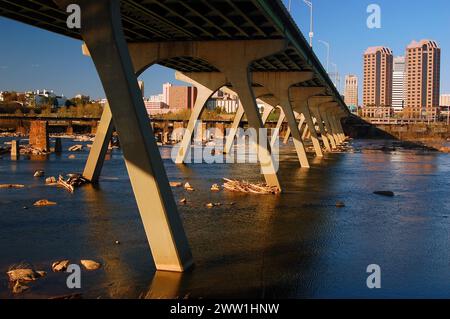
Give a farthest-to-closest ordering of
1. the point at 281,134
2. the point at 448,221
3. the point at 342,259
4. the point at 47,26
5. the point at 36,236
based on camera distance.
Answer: the point at 281,134, the point at 47,26, the point at 448,221, the point at 36,236, the point at 342,259

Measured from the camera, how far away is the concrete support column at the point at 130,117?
1291cm

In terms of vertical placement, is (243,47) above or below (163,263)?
above

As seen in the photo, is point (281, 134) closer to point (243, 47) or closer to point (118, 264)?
point (243, 47)

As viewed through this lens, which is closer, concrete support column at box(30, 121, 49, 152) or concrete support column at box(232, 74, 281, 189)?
concrete support column at box(232, 74, 281, 189)

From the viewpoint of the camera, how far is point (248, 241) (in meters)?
17.9

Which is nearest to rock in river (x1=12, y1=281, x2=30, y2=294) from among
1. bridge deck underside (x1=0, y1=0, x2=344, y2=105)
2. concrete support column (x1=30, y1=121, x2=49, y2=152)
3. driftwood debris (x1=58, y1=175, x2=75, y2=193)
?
bridge deck underside (x1=0, y1=0, x2=344, y2=105)

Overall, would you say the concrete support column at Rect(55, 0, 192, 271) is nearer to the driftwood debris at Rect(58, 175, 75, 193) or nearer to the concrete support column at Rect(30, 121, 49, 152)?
the driftwood debris at Rect(58, 175, 75, 193)

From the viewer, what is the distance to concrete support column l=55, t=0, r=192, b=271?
12.9 m

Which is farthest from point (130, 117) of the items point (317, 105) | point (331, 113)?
point (331, 113)

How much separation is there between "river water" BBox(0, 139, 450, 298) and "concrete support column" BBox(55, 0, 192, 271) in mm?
1260

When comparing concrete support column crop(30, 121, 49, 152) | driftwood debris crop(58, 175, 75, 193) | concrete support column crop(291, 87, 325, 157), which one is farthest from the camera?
concrete support column crop(291, 87, 325, 157)

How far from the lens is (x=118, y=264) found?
47.4 ft
